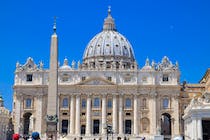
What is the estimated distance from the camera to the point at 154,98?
7931 cm

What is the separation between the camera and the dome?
Result: 335 feet

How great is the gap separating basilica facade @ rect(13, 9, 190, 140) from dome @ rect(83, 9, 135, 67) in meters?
19.8

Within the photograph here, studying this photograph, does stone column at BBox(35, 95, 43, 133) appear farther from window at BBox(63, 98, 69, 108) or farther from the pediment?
the pediment

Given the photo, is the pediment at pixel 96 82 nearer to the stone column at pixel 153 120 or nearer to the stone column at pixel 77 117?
the stone column at pixel 77 117

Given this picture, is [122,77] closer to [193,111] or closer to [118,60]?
[118,60]

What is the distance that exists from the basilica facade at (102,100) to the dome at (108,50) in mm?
19826

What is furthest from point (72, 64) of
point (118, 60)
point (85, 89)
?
point (118, 60)

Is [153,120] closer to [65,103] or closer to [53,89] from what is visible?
[65,103]

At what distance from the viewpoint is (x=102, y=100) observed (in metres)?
79.1

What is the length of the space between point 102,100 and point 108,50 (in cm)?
2636

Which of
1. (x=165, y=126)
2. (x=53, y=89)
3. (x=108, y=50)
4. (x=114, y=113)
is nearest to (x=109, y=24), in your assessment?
(x=108, y=50)

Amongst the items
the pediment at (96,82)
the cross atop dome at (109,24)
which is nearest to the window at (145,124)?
the pediment at (96,82)

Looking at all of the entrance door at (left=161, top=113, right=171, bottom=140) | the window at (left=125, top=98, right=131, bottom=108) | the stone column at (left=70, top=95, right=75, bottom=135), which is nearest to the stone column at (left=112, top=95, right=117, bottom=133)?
the window at (left=125, top=98, right=131, bottom=108)

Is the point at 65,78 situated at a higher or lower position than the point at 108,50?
lower
